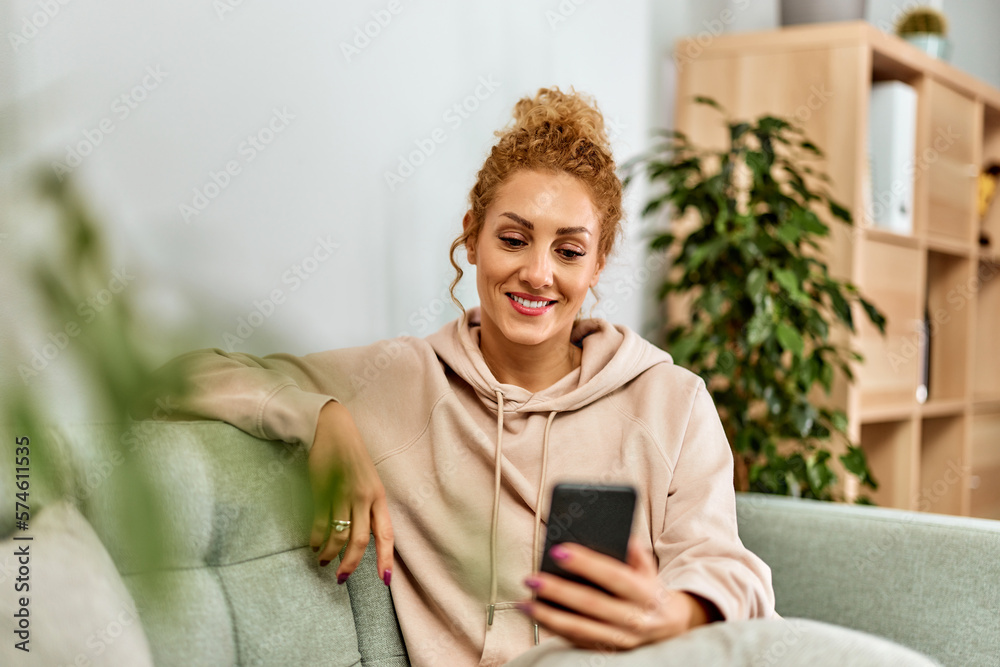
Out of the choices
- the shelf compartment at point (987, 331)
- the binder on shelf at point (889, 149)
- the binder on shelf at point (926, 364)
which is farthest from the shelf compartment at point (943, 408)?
the binder on shelf at point (889, 149)

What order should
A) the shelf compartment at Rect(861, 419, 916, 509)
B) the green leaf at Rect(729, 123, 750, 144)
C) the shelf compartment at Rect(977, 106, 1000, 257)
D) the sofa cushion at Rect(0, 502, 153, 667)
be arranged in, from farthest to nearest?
the shelf compartment at Rect(977, 106, 1000, 257) → the shelf compartment at Rect(861, 419, 916, 509) → the green leaf at Rect(729, 123, 750, 144) → the sofa cushion at Rect(0, 502, 153, 667)

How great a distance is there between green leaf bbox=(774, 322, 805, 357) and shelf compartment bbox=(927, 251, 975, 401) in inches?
52.5

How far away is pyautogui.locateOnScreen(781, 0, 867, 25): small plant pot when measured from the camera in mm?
2199

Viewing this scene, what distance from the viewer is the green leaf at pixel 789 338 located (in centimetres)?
177

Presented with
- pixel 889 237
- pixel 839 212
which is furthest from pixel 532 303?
pixel 889 237

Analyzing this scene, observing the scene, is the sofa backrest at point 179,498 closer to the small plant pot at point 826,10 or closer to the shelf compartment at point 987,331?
the small plant pot at point 826,10

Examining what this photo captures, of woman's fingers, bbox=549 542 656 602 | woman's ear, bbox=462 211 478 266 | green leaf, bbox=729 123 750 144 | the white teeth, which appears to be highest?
green leaf, bbox=729 123 750 144

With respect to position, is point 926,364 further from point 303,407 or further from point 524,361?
point 303,407

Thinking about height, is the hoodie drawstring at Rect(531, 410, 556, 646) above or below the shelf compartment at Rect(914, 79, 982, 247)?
below

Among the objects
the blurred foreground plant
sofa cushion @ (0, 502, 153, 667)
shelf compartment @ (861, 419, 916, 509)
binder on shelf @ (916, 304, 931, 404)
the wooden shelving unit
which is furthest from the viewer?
binder on shelf @ (916, 304, 931, 404)

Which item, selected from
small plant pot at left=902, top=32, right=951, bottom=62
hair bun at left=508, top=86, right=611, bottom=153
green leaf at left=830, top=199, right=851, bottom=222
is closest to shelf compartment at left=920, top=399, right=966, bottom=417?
green leaf at left=830, top=199, right=851, bottom=222

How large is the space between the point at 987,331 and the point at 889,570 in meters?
2.28

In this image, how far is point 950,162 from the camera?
2594mm

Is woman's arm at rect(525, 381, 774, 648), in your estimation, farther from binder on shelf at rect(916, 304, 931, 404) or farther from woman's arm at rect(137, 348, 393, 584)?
binder on shelf at rect(916, 304, 931, 404)
